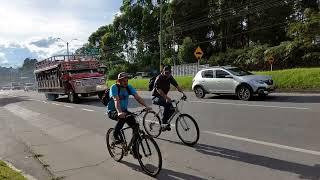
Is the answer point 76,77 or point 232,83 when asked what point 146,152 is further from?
point 76,77

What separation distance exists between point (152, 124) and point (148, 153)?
143 inches

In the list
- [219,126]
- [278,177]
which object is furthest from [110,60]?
[278,177]

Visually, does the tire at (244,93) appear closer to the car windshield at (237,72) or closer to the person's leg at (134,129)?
the car windshield at (237,72)

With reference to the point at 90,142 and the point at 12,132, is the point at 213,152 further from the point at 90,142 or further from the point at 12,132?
the point at 12,132

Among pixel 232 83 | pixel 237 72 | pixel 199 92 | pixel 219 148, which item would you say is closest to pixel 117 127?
pixel 219 148

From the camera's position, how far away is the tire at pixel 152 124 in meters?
11.3

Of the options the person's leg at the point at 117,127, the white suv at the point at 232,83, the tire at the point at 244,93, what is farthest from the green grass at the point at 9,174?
the white suv at the point at 232,83

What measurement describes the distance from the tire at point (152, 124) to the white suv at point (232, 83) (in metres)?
9.13

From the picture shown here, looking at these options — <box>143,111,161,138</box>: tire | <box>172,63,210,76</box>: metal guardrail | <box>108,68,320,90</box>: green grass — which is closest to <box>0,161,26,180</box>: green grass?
<box>143,111,161,138</box>: tire

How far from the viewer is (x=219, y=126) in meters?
12.8

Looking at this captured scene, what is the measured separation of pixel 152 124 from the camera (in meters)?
11.6

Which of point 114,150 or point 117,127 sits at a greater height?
point 117,127

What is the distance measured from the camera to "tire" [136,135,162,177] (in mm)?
7762

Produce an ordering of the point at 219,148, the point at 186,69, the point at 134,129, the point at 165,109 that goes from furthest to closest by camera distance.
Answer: the point at 186,69 < the point at 165,109 < the point at 219,148 < the point at 134,129
